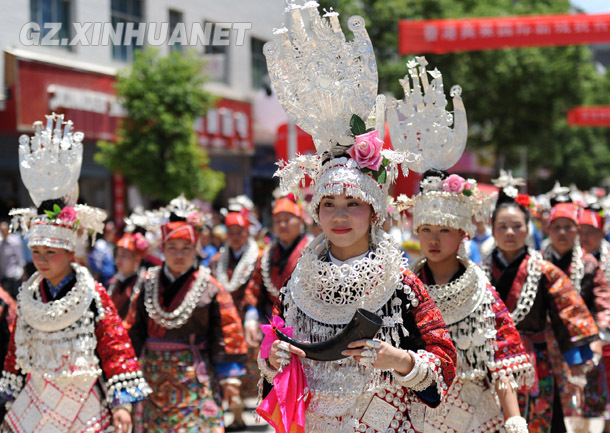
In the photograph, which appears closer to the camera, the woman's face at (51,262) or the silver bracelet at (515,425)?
the silver bracelet at (515,425)

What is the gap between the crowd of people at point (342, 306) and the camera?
3328 mm

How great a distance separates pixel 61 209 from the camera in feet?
16.3

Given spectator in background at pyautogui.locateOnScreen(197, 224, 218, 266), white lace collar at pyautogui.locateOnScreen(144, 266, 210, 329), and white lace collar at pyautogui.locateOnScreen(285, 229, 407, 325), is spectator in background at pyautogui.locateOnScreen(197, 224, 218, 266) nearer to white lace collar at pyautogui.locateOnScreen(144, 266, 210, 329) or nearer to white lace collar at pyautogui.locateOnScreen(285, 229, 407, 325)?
white lace collar at pyautogui.locateOnScreen(144, 266, 210, 329)

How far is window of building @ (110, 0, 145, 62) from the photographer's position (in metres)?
17.5

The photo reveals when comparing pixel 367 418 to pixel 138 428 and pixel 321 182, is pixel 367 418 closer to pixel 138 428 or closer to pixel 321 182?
pixel 321 182

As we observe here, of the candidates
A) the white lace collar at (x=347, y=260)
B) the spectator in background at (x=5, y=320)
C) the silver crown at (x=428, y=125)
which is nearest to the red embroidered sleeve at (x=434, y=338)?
the white lace collar at (x=347, y=260)

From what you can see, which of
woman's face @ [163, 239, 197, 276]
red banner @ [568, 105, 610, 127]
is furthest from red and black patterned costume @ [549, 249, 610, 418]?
red banner @ [568, 105, 610, 127]

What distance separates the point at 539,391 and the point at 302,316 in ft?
8.53

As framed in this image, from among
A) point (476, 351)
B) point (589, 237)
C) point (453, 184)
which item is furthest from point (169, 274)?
point (589, 237)

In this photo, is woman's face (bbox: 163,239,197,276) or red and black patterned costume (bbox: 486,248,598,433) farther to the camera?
woman's face (bbox: 163,239,197,276)

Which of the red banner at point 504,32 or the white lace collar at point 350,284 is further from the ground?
the red banner at point 504,32

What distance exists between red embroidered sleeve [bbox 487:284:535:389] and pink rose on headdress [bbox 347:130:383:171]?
1437 millimetres

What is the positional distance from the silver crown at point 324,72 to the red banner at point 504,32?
11.6 meters

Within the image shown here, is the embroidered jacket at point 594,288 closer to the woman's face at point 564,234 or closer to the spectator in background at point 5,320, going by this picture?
the woman's face at point 564,234
